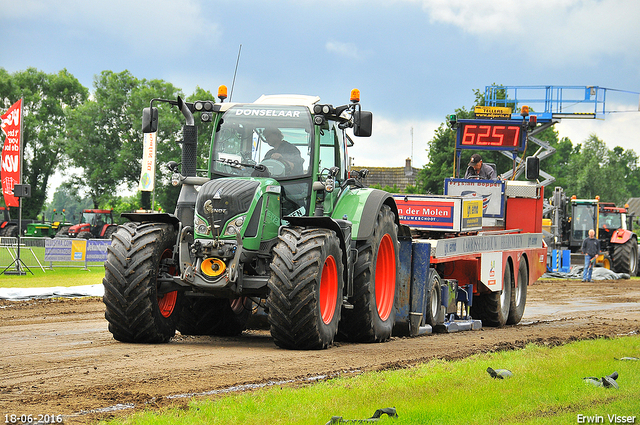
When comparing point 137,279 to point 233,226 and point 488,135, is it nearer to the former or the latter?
point 233,226

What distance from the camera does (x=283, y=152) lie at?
31.9 ft

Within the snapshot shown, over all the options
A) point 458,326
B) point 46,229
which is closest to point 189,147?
point 458,326

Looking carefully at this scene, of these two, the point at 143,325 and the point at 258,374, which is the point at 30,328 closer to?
the point at 143,325

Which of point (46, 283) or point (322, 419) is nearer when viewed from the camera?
point (322, 419)

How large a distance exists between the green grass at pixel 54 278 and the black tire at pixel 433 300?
458 inches

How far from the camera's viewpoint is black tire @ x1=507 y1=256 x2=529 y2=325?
15.4 meters

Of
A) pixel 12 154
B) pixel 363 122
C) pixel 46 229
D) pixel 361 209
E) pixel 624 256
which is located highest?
pixel 363 122

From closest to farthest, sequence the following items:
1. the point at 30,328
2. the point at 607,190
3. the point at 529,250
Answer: the point at 30,328 → the point at 529,250 → the point at 607,190

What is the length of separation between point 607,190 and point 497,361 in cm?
8054

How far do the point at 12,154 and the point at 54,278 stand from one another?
13.4 ft

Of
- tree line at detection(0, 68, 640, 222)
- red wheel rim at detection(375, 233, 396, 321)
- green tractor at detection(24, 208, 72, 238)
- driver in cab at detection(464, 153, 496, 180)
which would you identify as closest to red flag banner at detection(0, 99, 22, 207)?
driver in cab at detection(464, 153, 496, 180)

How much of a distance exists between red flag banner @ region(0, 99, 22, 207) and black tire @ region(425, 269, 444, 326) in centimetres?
1527

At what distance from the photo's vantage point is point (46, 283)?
21000 mm

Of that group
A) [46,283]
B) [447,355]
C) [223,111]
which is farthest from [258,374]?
[46,283]
